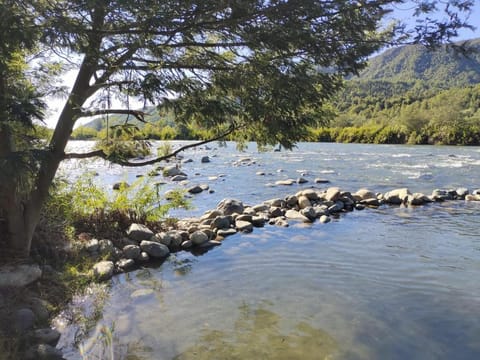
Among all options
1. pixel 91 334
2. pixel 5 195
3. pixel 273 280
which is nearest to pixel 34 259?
pixel 5 195

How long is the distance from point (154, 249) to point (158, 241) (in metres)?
0.53

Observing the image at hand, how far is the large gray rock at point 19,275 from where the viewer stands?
14.6ft

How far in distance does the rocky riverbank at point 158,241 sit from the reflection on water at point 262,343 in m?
1.43

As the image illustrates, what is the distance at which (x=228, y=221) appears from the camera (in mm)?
9289

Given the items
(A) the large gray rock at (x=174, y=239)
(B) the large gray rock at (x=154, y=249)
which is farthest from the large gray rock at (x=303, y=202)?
(B) the large gray rock at (x=154, y=249)

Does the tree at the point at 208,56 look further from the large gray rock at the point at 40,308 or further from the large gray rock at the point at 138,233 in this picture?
the large gray rock at the point at 138,233

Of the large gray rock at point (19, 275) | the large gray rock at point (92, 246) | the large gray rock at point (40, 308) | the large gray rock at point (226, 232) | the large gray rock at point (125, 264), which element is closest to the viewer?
the large gray rock at point (40, 308)

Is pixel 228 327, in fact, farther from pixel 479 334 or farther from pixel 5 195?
pixel 5 195

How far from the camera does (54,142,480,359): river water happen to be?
3.86m

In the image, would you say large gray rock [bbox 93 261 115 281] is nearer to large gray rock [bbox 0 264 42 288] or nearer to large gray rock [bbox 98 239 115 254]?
large gray rock [bbox 98 239 115 254]

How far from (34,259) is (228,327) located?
115 inches

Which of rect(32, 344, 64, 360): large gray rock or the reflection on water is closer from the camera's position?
rect(32, 344, 64, 360): large gray rock

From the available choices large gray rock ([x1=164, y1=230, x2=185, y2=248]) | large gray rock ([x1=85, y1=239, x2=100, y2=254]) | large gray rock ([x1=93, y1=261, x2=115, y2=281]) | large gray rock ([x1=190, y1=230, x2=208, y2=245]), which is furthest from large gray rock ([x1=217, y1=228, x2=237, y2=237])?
large gray rock ([x1=93, y1=261, x2=115, y2=281])

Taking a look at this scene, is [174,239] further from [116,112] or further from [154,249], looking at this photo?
[116,112]
